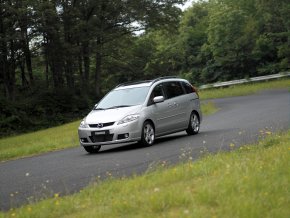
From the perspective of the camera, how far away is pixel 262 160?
8.91 meters

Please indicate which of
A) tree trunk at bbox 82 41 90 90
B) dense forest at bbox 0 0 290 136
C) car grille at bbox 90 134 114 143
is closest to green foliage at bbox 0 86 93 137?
dense forest at bbox 0 0 290 136

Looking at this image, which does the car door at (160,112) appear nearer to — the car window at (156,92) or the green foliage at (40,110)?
the car window at (156,92)

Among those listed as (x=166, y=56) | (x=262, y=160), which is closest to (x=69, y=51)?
(x=166, y=56)

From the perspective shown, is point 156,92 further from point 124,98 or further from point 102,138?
point 102,138

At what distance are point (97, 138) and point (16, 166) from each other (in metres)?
2.15

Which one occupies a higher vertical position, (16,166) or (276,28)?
(276,28)

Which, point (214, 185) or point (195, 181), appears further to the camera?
point (195, 181)

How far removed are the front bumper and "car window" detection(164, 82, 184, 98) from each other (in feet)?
8.46

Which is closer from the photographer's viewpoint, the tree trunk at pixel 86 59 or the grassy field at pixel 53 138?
the grassy field at pixel 53 138

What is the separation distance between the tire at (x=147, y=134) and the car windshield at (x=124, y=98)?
2.23ft

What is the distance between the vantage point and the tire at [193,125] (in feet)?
59.4

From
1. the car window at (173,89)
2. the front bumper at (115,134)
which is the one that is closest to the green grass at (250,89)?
the car window at (173,89)

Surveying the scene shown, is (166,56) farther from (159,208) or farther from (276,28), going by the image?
(159,208)

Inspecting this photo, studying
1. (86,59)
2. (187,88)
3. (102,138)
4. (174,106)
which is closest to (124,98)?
(174,106)
